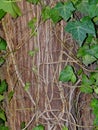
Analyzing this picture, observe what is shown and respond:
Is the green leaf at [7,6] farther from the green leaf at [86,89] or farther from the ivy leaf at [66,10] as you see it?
the green leaf at [86,89]

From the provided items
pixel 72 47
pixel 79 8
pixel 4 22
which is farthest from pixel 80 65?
pixel 4 22

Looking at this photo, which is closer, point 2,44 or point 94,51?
point 94,51

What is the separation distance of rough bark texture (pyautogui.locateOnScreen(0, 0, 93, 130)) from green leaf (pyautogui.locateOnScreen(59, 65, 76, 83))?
0.05m

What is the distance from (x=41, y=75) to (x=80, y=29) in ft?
0.87

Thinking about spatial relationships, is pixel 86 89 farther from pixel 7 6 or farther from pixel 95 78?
pixel 7 6

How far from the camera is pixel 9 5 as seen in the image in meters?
0.98

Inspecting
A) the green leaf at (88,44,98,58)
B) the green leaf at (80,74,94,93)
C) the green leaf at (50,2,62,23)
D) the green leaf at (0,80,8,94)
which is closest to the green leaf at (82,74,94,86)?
the green leaf at (80,74,94,93)

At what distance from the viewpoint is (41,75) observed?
1.13m

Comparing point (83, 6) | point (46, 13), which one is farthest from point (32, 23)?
point (83, 6)

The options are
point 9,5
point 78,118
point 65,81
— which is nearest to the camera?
point 9,5

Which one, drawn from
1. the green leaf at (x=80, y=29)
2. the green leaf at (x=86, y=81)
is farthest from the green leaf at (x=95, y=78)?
the green leaf at (x=80, y=29)

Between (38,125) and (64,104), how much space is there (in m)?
0.14

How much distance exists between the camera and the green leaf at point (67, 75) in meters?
1.08

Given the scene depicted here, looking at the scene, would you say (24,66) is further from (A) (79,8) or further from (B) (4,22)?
(A) (79,8)
